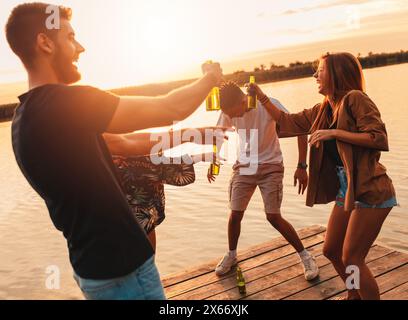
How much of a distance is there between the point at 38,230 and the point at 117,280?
33.7 ft

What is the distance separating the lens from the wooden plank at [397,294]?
173 inches

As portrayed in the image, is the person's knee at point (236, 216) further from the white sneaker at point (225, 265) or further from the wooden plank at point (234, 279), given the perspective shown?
the wooden plank at point (234, 279)

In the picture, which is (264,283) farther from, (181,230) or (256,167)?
(181,230)

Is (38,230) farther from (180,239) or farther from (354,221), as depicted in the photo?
(354,221)

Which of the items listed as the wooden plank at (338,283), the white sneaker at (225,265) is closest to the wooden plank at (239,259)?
the white sneaker at (225,265)

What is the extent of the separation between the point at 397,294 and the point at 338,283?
60cm

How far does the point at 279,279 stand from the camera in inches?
198

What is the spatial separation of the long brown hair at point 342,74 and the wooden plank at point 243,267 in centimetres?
259

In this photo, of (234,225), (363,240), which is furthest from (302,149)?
(363,240)

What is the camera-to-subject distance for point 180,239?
949 centimetres

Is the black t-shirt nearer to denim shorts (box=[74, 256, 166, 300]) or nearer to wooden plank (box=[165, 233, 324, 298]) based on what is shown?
denim shorts (box=[74, 256, 166, 300])

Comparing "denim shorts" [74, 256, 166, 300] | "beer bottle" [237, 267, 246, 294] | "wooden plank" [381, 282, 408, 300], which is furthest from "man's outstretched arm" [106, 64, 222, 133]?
"wooden plank" [381, 282, 408, 300]
